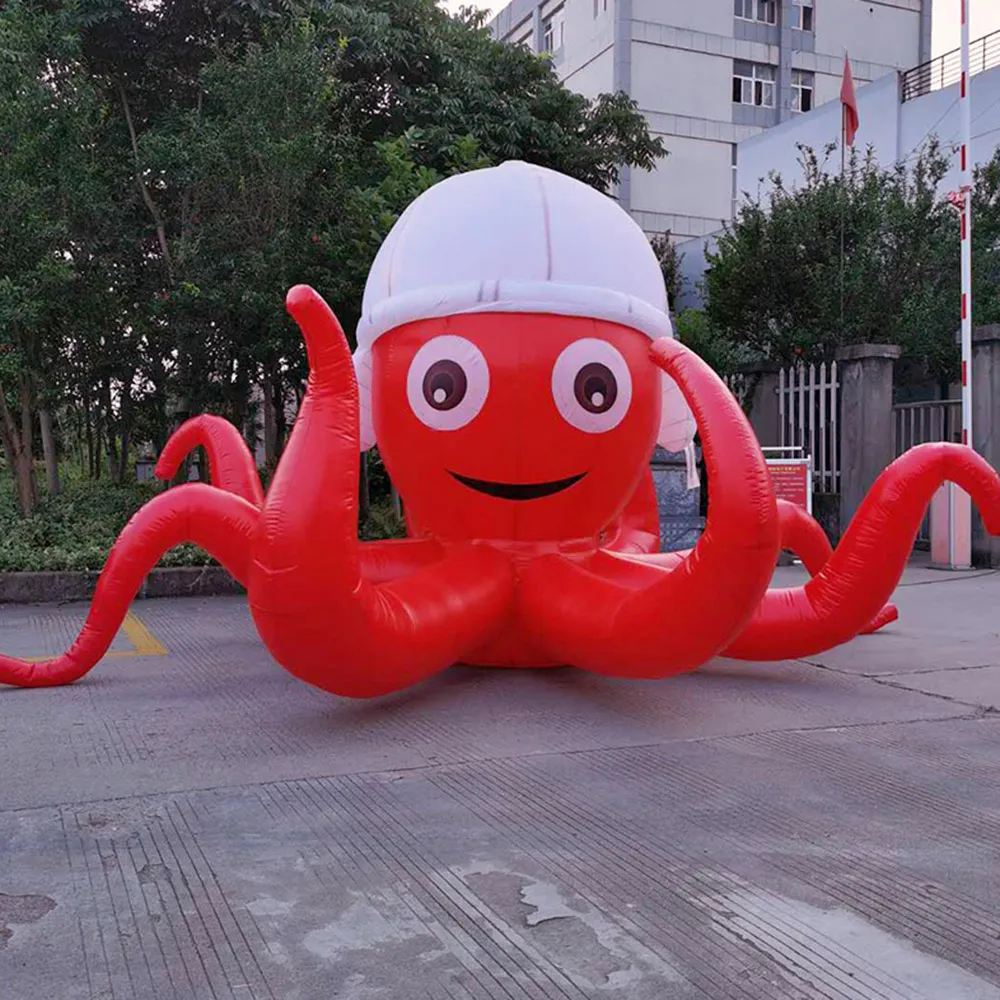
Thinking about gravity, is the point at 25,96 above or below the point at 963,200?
above

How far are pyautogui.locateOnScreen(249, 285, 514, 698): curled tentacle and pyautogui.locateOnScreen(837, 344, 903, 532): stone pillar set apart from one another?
28.8 feet

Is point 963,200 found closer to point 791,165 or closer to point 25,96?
point 25,96

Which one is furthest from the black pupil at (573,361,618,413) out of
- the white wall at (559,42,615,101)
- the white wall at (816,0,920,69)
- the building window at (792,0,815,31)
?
the white wall at (816,0,920,69)

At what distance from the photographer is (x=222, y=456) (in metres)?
6.18

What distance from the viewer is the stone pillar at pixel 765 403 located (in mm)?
13422

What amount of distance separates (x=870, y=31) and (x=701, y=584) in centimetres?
3161

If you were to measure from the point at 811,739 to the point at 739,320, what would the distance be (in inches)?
436

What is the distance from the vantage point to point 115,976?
245 centimetres

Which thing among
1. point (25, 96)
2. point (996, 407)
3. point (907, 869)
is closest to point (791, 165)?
point (996, 407)

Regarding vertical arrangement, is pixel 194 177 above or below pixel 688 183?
below

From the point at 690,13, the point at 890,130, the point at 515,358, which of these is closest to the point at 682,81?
the point at 690,13

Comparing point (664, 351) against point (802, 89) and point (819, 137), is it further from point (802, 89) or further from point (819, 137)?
point (802, 89)

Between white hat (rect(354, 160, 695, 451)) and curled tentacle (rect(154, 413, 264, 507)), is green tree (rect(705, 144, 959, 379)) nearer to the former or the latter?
white hat (rect(354, 160, 695, 451))

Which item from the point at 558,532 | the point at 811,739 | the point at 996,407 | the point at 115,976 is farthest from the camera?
the point at 996,407
